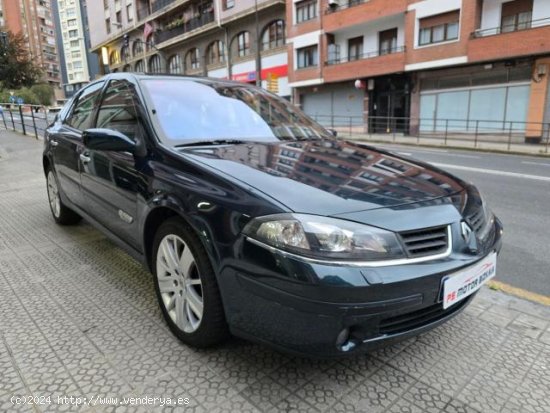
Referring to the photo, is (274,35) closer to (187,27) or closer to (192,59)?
(187,27)

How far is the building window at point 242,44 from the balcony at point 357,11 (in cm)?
983

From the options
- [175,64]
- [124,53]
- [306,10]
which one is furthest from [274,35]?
[124,53]

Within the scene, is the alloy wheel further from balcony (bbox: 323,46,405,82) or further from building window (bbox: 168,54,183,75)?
building window (bbox: 168,54,183,75)

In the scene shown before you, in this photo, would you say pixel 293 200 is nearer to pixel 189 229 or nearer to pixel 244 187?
pixel 244 187

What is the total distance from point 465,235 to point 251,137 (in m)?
1.54

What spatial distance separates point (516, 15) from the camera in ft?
62.0

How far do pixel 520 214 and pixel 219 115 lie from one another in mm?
4802

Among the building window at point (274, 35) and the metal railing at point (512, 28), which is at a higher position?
the building window at point (274, 35)

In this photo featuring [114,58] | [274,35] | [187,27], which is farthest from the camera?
[114,58]

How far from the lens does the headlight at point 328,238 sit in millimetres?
1795

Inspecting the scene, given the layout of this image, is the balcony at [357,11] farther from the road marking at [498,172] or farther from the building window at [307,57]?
the road marking at [498,172]

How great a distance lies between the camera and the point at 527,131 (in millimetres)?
18578

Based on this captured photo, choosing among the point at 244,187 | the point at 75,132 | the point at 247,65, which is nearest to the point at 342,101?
the point at 247,65

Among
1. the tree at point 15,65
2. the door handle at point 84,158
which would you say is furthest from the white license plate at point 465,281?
the tree at point 15,65
